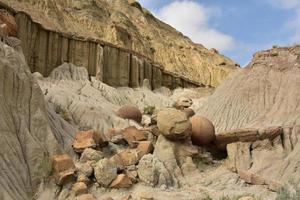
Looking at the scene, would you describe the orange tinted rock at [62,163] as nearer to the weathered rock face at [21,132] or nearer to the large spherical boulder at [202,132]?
the weathered rock face at [21,132]

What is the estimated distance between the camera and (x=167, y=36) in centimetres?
5619

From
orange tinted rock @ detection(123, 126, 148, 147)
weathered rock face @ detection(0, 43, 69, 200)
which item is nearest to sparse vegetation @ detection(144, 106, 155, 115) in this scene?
orange tinted rock @ detection(123, 126, 148, 147)

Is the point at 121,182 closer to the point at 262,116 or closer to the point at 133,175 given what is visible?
the point at 133,175

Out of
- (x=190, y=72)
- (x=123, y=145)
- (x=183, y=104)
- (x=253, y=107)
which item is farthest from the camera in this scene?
(x=190, y=72)

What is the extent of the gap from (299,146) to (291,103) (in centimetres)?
241

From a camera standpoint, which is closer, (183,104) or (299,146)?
(299,146)

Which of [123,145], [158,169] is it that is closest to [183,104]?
[123,145]

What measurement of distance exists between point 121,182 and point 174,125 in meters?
2.71

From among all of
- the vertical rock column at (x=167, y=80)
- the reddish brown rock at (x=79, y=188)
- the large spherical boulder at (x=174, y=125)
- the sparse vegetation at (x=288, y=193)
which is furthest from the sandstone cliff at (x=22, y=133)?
the vertical rock column at (x=167, y=80)

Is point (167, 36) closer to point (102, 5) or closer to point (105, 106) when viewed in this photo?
point (102, 5)

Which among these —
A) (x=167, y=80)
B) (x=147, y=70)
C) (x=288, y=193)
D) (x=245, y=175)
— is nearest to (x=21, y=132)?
(x=245, y=175)

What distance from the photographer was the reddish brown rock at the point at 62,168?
13.1 meters

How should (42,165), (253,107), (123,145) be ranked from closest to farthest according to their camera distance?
1. (42,165)
2. (123,145)
3. (253,107)

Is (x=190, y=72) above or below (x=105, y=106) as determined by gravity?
above
